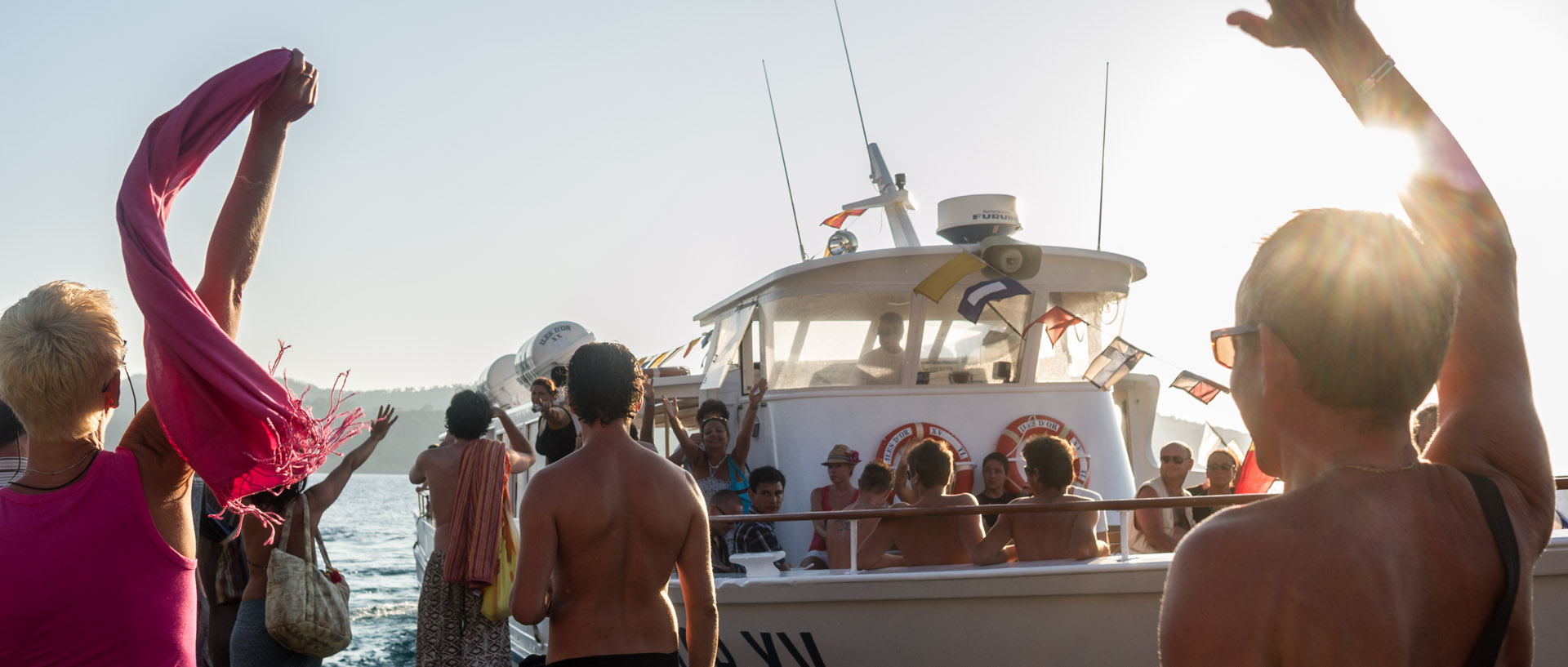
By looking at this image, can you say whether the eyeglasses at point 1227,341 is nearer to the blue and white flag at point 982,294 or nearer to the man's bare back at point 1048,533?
the man's bare back at point 1048,533

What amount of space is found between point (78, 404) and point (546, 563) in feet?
5.69

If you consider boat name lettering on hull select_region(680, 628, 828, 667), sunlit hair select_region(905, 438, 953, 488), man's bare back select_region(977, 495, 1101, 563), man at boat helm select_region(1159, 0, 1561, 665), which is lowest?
boat name lettering on hull select_region(680, 628, 828, 667)

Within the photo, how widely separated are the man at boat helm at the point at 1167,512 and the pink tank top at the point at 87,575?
18.7 feet

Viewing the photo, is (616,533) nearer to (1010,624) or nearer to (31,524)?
(31,524)

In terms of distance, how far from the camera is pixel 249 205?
2096 mm

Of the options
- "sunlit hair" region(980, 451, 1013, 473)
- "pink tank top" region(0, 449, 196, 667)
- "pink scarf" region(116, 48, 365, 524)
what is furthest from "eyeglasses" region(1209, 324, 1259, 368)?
"sunlit hair" region(980, 451, 1013, 473)

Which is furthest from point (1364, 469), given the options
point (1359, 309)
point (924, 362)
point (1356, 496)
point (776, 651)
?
point (924, 362)

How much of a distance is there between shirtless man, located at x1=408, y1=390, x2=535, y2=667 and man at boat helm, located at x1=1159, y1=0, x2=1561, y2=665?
5119 mm

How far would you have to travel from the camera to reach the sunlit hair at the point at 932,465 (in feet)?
20.9

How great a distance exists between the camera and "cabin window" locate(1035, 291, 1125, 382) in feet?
29.8

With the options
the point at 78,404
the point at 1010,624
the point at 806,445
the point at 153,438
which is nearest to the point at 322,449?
the point at 153,438

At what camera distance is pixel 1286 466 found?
5.14ft

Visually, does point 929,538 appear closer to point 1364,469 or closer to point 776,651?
point 776,651

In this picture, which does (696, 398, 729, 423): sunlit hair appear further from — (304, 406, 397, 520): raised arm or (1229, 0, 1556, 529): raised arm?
(1229, 0, 1556, 529): raised arm
